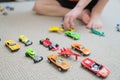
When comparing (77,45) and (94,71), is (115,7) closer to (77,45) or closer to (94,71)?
(77,45)

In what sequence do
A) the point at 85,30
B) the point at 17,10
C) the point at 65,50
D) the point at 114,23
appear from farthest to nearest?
the point at 17,10 → the point at 114,23 → the point at 85,30 → the point at 65,50

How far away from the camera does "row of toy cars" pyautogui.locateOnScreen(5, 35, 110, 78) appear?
0.65 meters

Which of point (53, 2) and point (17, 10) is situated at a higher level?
point (53, 2)

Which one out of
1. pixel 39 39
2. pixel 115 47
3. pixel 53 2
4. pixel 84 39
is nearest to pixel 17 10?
pixel 53 2

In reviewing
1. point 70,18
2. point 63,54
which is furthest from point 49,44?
point 70,18

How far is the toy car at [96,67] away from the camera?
64 cm

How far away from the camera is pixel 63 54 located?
2.47 ft

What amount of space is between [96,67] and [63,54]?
15cm

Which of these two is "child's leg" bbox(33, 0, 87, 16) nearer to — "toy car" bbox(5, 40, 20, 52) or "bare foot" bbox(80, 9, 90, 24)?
"bare foot" bbox(80, 9, 90, 24)

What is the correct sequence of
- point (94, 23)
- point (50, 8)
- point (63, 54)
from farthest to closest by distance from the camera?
point (50, 8) < point (94, 23) < point (63, 54)

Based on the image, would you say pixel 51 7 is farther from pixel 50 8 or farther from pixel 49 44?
pixel 49 44

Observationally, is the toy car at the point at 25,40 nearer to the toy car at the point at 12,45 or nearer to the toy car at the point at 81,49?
the toy car at the point at 12,45

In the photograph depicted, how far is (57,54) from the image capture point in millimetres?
769

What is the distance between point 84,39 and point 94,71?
0.94ft
